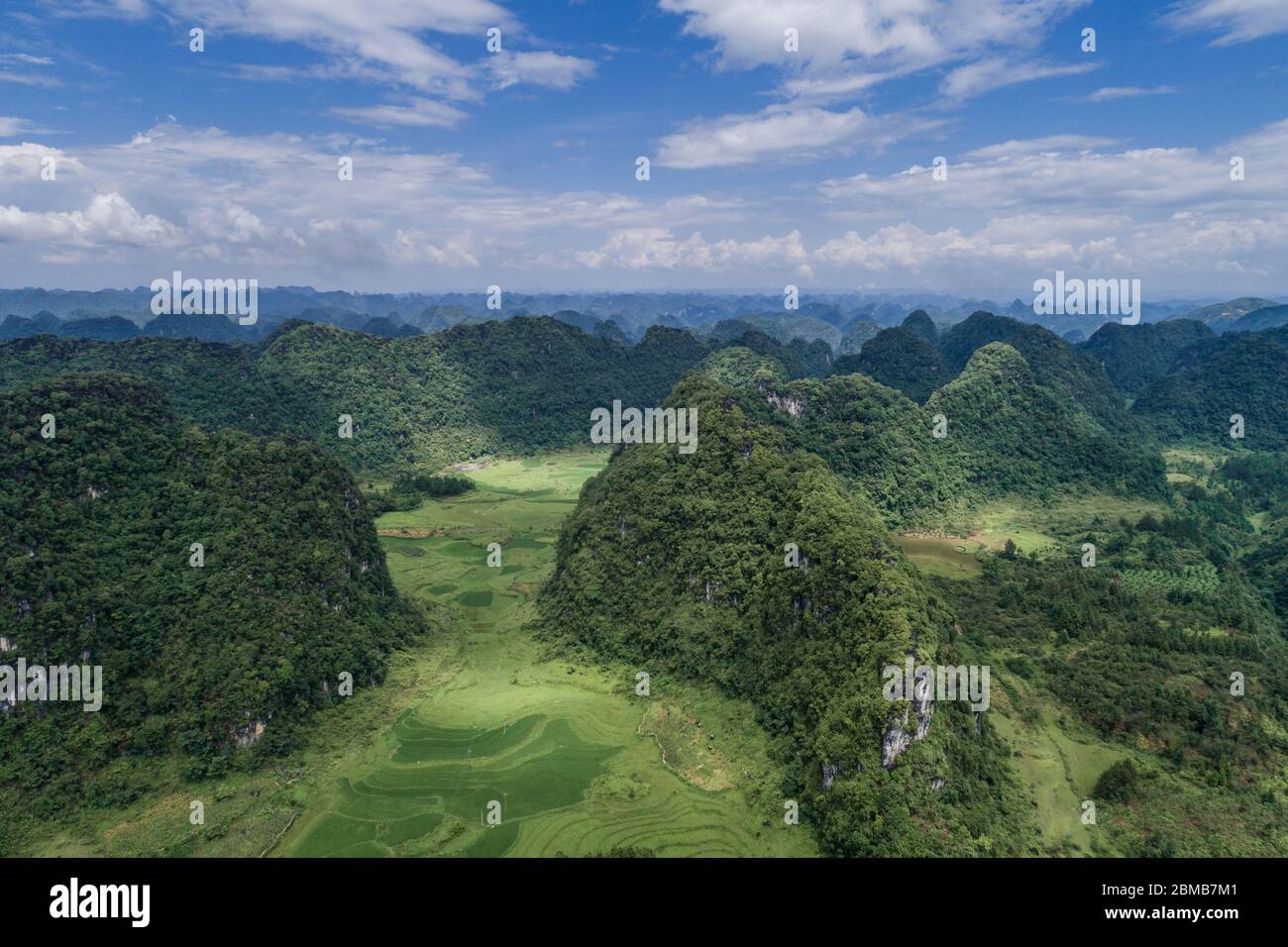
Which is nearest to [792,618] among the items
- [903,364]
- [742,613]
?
[742,613]

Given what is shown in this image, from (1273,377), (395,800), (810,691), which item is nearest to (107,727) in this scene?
(395,800)

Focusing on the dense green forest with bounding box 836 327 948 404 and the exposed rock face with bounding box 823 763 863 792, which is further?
the dense green forest with bounding box 836 327 948 404

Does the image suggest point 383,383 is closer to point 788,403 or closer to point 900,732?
point 788,403

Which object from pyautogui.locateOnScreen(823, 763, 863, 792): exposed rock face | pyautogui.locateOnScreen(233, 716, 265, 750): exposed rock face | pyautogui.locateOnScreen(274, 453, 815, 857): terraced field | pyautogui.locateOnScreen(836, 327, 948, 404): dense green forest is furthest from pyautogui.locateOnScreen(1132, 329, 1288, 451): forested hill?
pyautogui.locateOnScreen(233, 716, 265, 750): exposed rock face

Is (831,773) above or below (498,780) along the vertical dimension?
above

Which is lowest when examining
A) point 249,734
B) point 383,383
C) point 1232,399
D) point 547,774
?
point 547,774

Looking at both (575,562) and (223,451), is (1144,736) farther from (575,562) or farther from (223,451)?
(223,451)

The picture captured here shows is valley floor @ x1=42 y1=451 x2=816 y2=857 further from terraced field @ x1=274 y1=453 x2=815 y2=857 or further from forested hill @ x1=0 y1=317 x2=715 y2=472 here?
forested hill @ x1=0 y1=317 x2=715 y2=472
